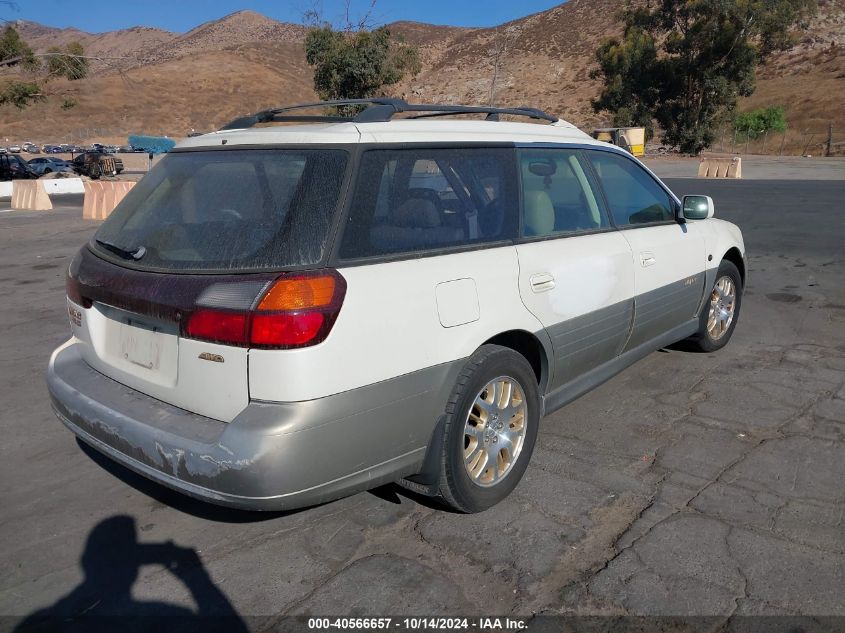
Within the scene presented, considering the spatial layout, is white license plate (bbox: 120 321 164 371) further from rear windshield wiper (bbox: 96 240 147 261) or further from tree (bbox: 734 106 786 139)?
tree (bbox: 734 106 786 139)

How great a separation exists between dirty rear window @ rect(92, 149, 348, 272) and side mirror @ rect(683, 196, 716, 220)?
9.72ft

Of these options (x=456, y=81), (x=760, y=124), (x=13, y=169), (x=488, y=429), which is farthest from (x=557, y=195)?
(x=456, y=81)

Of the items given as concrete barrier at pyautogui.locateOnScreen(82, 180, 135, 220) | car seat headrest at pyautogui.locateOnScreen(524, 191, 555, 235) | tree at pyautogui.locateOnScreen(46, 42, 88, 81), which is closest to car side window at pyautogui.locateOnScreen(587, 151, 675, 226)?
car seat headrest at pyautogui.locateOnScreen(524, 191, 555, 235)

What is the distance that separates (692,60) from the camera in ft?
144

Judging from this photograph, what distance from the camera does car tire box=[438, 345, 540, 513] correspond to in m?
3.09

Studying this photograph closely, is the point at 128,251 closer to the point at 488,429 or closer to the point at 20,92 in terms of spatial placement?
the point at 488,429

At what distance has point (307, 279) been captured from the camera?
2609 millimetres

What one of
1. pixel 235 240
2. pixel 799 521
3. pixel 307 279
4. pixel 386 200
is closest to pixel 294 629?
pixel 307 279

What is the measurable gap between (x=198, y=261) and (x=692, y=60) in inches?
1854

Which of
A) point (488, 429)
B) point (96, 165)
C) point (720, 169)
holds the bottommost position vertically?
point (488, 429)

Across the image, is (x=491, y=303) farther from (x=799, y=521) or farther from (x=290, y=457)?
(x=799, y=521)

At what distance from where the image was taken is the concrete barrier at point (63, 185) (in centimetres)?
2630

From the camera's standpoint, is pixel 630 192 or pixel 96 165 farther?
pixel 96 165

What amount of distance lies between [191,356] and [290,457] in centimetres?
58
